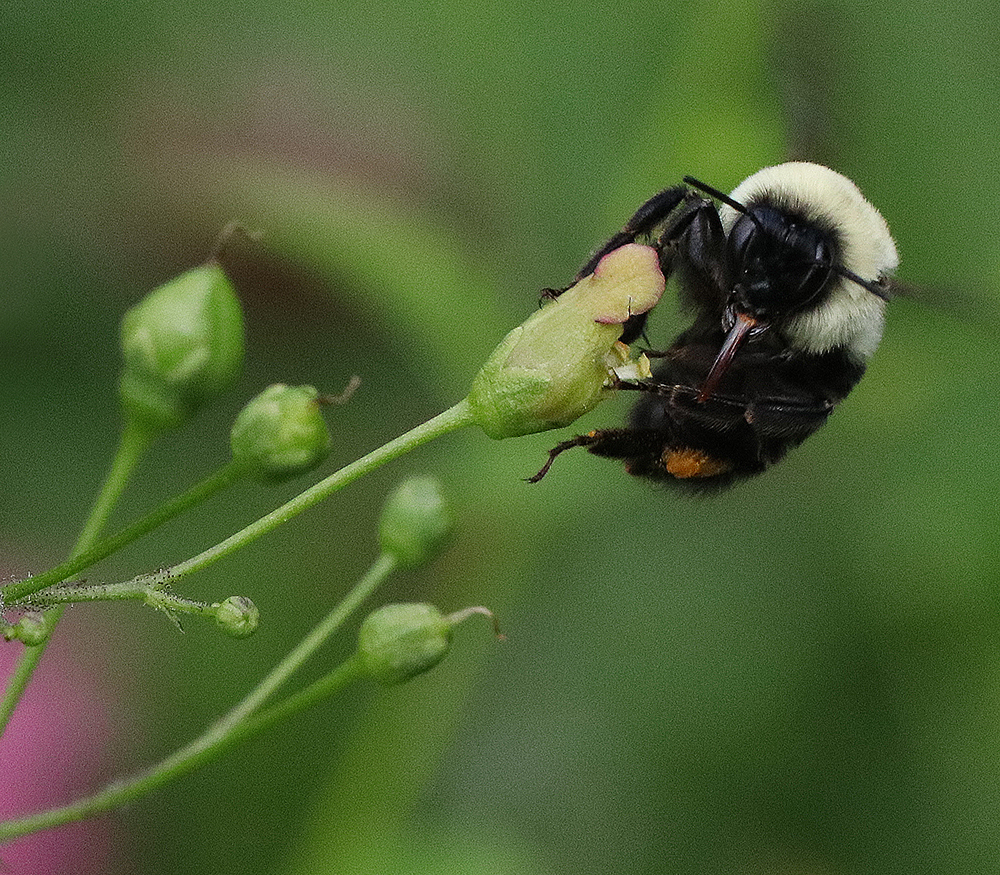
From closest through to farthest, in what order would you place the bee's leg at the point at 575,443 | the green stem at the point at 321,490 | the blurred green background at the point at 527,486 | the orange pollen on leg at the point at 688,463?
the green stem at the point at 321,490 → the bee's leg at the point at 575,443 → the orange pollen on leg at the point at 688,463 → the blurred green background at the point at 527,486

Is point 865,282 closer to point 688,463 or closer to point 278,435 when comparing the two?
point 688,463

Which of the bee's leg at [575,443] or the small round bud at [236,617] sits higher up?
the bee's leg at [575,443]

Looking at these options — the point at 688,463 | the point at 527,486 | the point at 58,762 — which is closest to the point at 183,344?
the point at 688,463

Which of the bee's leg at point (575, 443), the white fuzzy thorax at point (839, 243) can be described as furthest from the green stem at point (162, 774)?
the white fuzzy thorax at point (839, 243)

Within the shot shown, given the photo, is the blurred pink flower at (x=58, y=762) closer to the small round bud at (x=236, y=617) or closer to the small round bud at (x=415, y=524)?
the small round bud at (x=415, y=524)

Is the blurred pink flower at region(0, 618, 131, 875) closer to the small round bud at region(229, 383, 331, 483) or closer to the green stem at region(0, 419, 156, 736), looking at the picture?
the green stem at region(0, 419, 156, 736)

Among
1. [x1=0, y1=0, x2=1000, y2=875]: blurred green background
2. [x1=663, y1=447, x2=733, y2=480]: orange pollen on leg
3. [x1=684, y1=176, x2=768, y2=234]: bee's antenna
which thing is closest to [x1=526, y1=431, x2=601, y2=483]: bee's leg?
[x1=663, y1=447, x2=733, y2=480]: orange pollen on leg

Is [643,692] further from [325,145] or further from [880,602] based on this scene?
[325,145]
